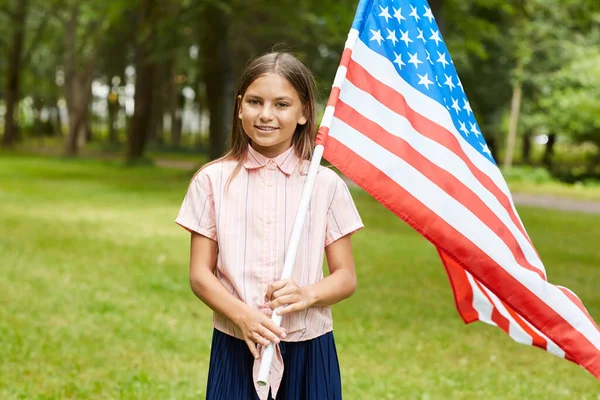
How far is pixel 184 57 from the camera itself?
24.0 meters

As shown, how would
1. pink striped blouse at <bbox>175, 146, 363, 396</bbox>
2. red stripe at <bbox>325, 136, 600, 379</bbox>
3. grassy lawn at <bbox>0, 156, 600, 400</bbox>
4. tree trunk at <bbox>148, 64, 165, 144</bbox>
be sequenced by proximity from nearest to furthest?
pink striped blouse at <bbox>175, 146, 363, 396</bbox> < red stripe at <bbox>325, 136, 600, 379</bbox> < grassy lawn at <bbox>0, 156, 600, 400</bbox> < tree trunk at <bbox>148, 64, 165, 144</bbox>

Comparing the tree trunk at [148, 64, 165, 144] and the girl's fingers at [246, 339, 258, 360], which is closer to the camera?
the girl's fingers at [246, 339, 258, 360]

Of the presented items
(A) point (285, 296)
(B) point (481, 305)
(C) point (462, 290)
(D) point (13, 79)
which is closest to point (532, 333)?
(B) point (481, 305)

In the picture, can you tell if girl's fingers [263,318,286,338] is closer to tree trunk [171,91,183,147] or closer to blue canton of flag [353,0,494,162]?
blue canton of flag [353,0,494,162]

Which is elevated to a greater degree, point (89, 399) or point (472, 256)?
point (472, 256)

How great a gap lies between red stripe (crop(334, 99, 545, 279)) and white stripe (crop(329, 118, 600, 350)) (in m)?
0.02

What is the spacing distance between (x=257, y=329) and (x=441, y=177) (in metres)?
1.11

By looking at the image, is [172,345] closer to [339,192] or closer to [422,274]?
[339,192]


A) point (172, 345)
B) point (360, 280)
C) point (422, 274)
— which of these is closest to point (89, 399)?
point (172, 345)

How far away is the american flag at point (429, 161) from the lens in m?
3.24

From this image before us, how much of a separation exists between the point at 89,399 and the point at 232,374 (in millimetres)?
2426

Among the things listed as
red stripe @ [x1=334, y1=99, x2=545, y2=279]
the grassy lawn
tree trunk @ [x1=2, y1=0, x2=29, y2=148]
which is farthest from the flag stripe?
tree trunk @ [x1=2, y1=0, x2=29, y2=148]

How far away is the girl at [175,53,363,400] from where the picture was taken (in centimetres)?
278

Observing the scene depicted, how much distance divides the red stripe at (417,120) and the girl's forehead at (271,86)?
492 mm
